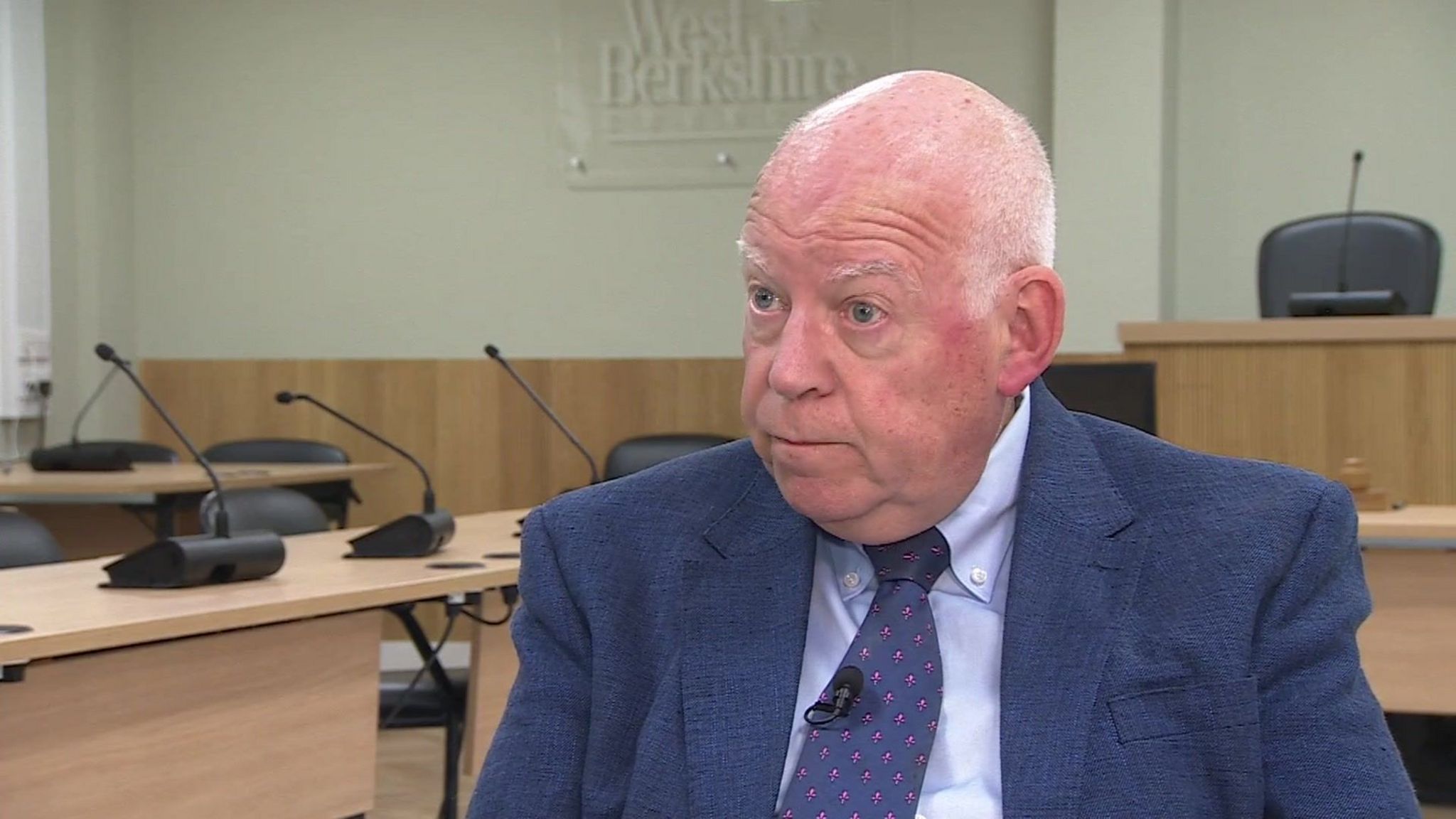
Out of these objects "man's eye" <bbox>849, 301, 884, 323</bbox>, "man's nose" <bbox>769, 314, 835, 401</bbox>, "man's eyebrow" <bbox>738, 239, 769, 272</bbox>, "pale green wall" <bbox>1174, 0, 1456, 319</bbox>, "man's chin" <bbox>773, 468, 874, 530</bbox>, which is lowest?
"man's chin" <bbox>773, 468, 874, 530</bbox>

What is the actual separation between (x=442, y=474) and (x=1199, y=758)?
6.93 meters

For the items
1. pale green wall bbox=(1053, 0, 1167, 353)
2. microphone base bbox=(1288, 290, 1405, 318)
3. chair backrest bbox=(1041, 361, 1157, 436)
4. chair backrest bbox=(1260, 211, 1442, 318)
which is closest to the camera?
chair backrest bbox=(1041, 361, 1157, 436)

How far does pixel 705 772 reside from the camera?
126cm

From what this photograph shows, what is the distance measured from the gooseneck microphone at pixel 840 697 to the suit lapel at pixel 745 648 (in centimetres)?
2

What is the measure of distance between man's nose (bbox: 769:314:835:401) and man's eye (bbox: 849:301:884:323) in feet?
0.08

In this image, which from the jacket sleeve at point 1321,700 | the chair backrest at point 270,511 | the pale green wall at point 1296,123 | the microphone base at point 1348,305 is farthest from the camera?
the pale green wall at point 1296,123

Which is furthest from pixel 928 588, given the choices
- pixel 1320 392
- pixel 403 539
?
pixel 1320 392

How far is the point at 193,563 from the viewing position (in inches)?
126

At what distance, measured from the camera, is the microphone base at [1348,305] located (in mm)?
5492

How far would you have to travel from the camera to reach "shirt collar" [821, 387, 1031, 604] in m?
1.35

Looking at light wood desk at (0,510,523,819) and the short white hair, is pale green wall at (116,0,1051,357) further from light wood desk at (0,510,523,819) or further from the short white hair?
the short white hair

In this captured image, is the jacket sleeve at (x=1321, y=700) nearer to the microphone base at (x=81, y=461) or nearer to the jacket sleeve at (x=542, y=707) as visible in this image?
A: the jacket sleeve at (x=542, y=707)

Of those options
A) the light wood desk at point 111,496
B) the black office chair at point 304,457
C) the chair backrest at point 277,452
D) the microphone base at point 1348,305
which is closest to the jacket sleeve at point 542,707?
the light wood desk at point 111,496

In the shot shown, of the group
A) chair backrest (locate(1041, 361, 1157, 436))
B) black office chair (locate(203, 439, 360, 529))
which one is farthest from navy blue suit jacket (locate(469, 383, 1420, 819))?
black office chair (locate(203, 439, 360, 529))
